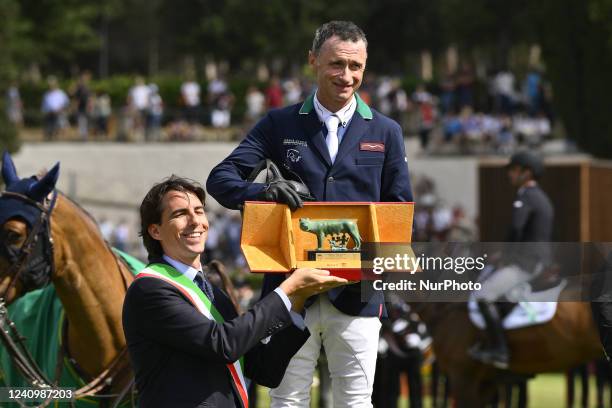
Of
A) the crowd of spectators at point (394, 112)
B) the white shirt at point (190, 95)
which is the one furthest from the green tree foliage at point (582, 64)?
the white shirt at point (190, 95)

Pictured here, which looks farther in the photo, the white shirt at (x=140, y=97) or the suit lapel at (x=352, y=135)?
the white shirt at (x=140, y=97)

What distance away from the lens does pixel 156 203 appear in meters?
4.32

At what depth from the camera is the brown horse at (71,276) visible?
6348 millimetres

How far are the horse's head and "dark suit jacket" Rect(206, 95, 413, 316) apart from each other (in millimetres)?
1619

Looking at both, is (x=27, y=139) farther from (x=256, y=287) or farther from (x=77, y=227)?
(x=77, y=227)

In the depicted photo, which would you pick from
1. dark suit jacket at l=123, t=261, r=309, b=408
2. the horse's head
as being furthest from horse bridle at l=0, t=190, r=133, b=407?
dark suit jacket at l=123, t=261, r=309, b=408

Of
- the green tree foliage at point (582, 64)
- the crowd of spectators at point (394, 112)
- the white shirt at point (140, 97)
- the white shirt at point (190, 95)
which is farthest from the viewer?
the white shirt at point (190, 95)

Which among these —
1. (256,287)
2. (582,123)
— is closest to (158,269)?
(256,287)

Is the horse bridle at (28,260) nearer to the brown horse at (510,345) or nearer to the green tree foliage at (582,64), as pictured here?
the brown horse at (510,345)

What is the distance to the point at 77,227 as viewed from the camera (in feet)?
21.5

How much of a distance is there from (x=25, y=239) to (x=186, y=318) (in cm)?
246

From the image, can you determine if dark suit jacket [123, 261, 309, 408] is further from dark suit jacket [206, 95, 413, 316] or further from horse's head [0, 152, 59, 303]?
horse's head [0, 152, 59, 303]

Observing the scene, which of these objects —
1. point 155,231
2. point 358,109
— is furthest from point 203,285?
point 358,109

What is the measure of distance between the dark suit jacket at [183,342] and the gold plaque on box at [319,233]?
0.77 feet
